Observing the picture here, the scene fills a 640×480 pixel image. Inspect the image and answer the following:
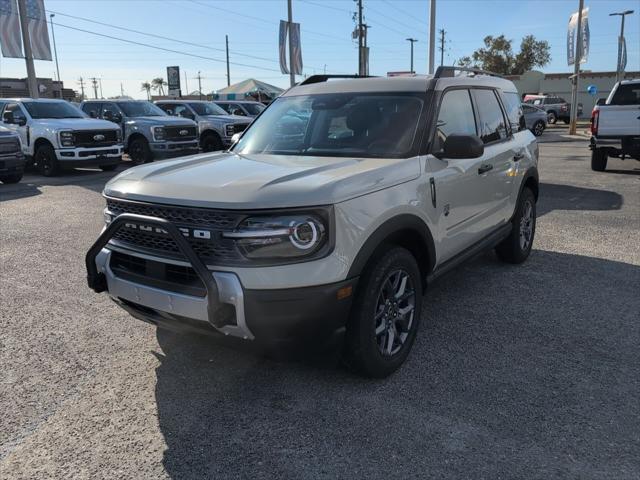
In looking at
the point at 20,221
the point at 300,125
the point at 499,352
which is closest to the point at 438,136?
the point at 300,125

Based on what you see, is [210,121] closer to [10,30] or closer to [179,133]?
[179,133]

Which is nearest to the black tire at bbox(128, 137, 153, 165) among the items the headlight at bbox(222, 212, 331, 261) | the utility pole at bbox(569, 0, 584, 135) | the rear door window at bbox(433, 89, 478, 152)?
the rear door window at bbox(433, 89, 478, 152)

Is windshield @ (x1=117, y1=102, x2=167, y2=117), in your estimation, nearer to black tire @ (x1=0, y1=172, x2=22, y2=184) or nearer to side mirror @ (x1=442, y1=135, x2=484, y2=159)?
black tire @ (x1=0, y1=172, x2=22, y2=184)

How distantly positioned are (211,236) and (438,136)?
192cm

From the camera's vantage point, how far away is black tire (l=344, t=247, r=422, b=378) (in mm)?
3090

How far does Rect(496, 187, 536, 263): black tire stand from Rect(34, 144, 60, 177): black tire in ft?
37.5

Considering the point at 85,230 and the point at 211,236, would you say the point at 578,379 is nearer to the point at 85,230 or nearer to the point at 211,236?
the point at 211,236

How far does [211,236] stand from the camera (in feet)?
9.30

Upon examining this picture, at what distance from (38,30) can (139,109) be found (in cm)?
883

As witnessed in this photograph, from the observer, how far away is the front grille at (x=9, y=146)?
1165 cm

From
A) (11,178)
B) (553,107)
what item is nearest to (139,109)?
(11,178)

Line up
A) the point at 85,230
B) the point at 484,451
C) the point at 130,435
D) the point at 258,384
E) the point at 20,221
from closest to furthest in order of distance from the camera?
the point at 484,451 < the point at 130,435 < the point at 258,384 < the point at 85,230 < the point at 20,221

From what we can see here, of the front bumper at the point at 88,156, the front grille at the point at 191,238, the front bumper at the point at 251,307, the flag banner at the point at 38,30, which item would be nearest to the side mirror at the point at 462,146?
the front bumper at the point at 251,307

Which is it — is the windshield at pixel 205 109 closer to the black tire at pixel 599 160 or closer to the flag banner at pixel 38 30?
the flag banner at pixel 38 30
